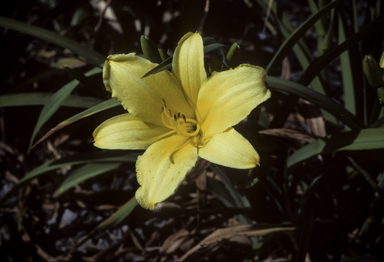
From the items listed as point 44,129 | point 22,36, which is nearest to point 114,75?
point 44,129

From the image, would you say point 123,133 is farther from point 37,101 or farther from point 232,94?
point 37,101

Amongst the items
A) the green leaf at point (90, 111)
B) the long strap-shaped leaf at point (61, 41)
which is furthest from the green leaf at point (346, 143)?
the long strap-shaped leaf at point (61, 41)

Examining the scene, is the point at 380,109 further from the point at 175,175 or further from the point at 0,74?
the point at 0,74

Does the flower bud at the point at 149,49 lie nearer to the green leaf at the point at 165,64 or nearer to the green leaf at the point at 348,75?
the green leaf at the point at 165,64

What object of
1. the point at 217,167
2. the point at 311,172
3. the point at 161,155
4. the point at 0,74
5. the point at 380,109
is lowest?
the point at 311,172

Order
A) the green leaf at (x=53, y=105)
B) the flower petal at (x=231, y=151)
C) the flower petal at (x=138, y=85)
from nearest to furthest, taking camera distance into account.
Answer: the flower petal at (x=231, y=151) → the flower petal at (x=138, y=85) → the green leaf at (x=53, y=105)

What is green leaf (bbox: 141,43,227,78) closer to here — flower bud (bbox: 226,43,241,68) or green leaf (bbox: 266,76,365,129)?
flower bud (bbox: 226,43,241,68)

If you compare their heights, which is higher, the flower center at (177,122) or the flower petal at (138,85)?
the flower petal at (138,85)
